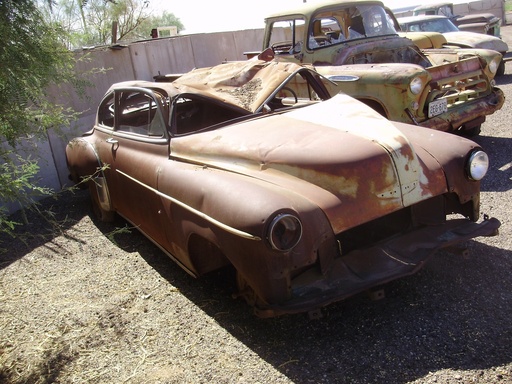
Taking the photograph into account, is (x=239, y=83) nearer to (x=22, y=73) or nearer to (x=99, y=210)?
(x=22, y=73)

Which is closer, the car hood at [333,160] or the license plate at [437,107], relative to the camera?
the car hood at [333,160]

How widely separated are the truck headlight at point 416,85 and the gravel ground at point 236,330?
1.89 m

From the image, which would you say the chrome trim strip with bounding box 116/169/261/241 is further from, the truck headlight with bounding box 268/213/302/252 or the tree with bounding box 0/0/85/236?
the tree with bounding box 0/0/85/236

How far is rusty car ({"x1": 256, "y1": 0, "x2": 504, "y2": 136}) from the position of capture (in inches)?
234

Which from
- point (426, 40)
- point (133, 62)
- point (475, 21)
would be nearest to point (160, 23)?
point (475, 21)

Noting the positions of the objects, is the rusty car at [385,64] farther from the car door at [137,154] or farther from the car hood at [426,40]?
the car door at [137,154]

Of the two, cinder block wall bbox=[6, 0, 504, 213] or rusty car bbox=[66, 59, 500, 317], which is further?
cinder block wall bbox=[6, 0, 504, 213]

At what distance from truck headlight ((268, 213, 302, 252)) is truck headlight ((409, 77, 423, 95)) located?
3568 mm

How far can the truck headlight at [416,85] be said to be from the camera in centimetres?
581

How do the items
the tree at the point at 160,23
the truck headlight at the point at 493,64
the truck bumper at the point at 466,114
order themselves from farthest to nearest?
the tree at the point at 160,23
the truck headlight at the point at 493,64
the truck bumper at the point at 466,114

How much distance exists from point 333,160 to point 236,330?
1.26m

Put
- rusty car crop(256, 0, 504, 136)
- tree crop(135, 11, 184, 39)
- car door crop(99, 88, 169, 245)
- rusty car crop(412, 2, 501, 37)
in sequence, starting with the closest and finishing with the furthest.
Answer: car door crop(99, 88, 169, 245) < rusty car crop(256, 0, 504, 136) < rusty car crop(412, 2, 501, 37) < tree crop(135, 11, 184, 39)

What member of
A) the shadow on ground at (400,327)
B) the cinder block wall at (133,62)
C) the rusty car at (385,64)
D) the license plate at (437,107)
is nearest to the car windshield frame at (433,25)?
the cinder block wall at (133,62)

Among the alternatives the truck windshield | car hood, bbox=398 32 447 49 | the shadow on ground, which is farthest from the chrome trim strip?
car hood, bbox=398 32 447 49
